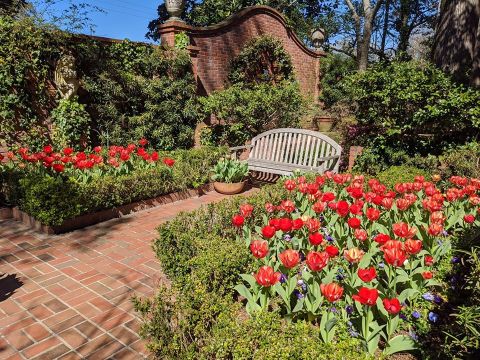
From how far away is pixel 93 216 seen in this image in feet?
17.9

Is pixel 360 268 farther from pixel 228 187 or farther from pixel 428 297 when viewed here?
pixel 228 187

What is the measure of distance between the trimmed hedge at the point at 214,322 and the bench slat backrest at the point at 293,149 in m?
4.36

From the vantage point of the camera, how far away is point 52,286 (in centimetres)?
364

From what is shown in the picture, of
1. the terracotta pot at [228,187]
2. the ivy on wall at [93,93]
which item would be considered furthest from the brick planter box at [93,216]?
the ivy on wall at [93,93]

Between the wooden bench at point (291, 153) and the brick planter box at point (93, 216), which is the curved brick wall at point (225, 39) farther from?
the brick planter box at point (93, 216)

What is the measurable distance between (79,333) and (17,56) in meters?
6.01

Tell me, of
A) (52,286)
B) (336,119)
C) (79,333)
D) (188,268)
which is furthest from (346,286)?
(336,119)

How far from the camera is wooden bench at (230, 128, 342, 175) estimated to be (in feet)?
23.6

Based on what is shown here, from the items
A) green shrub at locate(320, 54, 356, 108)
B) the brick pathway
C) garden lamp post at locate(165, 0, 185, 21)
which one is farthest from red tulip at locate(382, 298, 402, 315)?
green shrub at locate(320, 54, 356, 108)

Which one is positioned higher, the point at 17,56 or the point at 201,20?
the point at 201,20

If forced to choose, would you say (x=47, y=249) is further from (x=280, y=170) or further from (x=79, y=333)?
(x=280, y=170)

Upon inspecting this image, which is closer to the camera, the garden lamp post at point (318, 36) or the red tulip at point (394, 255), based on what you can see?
the red tulip at point (394, 255)

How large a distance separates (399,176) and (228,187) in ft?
10.1

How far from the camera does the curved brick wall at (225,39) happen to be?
9.68 m
